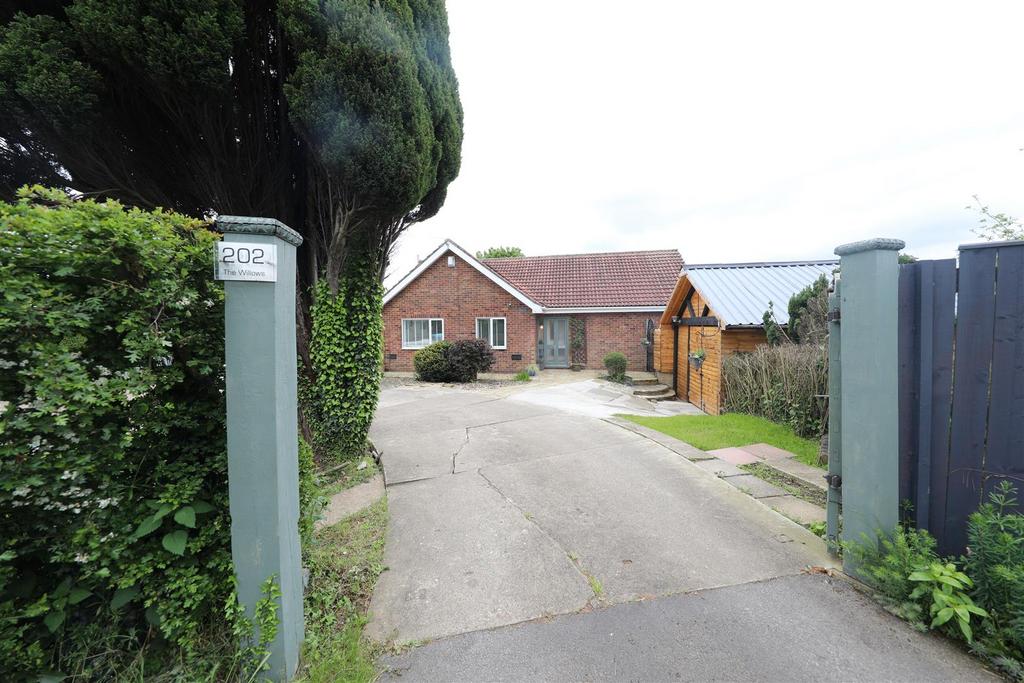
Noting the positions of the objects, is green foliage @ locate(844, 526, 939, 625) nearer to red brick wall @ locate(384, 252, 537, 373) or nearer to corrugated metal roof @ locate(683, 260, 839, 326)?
corrugated metal roof @ locate(683, 260, 839, 326)

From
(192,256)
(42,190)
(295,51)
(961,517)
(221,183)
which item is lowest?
(961,517)

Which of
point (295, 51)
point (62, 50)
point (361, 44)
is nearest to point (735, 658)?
point (361, 44)

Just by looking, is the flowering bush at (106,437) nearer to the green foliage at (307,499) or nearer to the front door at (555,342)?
the green foliage at (307,499)

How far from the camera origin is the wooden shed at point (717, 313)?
415 inches

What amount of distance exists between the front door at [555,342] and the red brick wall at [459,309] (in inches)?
26.1

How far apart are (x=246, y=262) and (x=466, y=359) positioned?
45.0 ft

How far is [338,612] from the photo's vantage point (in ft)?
9.21

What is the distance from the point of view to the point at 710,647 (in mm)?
2414

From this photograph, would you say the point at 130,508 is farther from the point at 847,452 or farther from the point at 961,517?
the point at 961,517

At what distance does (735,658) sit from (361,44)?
573 centimetres

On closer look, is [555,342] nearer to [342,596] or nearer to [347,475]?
[347,475]

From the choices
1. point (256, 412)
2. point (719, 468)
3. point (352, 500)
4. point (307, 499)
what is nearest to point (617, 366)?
point (719, 468)

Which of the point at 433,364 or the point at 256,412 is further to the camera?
the point at 433,364

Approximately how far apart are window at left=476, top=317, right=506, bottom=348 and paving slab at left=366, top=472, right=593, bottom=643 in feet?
46.6
